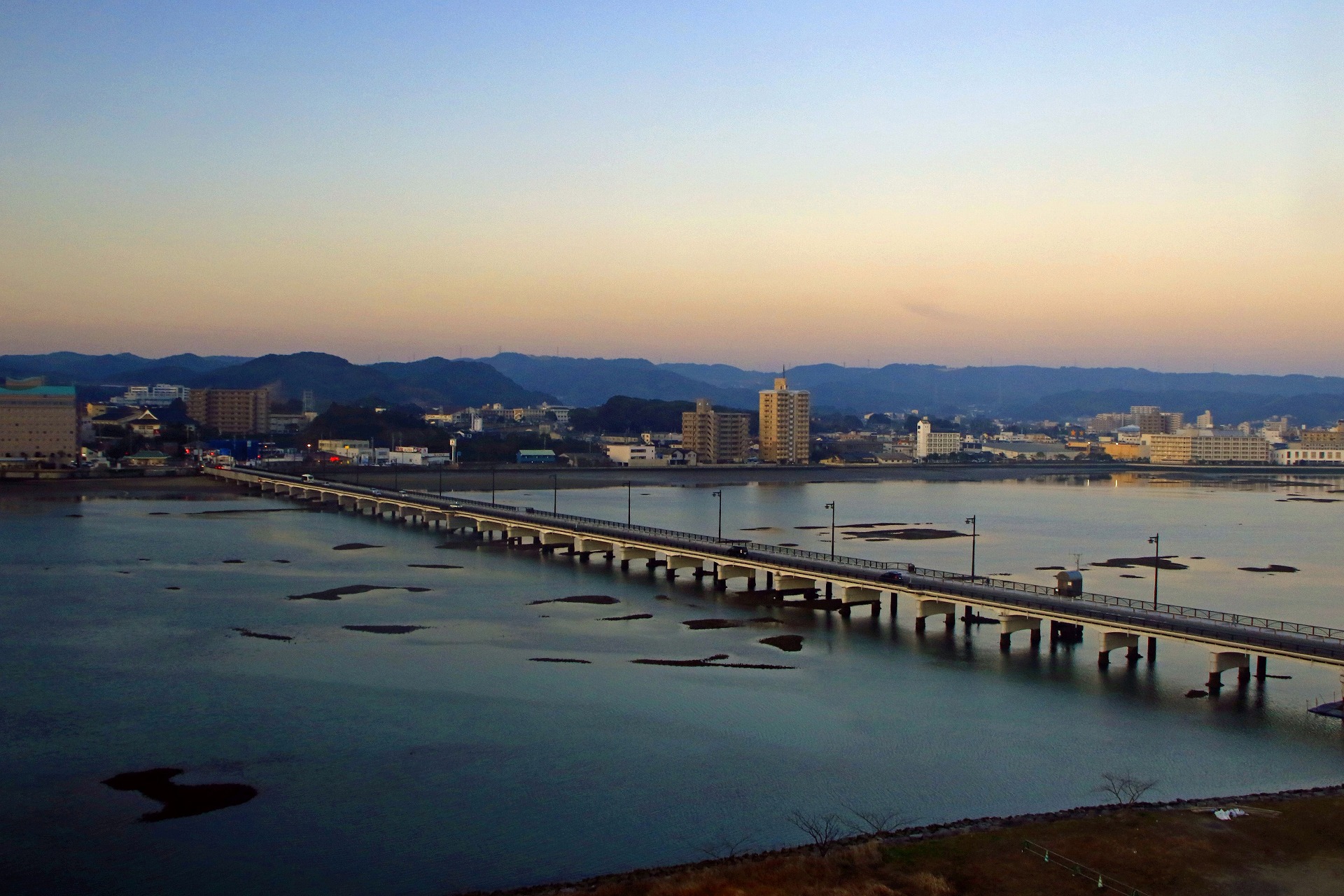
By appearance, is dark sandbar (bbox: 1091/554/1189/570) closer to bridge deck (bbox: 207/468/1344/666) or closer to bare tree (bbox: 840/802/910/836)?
bridge deck (bbox: 207/468/1344/666)

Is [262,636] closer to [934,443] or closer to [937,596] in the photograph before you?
[937,596]

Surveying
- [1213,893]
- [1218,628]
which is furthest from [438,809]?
[1218,628]

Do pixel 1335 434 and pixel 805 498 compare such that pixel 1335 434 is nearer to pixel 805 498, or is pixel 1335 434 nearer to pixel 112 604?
pixel 805 498

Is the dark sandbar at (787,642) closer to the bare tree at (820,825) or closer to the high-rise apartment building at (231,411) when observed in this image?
the bare tree at (820,825)

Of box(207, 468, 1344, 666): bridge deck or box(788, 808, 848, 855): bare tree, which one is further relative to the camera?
box(207, 468, 1344, 666): bridge deck

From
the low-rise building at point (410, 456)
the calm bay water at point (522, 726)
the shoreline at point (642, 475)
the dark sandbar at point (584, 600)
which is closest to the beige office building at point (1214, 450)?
the shoreline at point (642, 475)

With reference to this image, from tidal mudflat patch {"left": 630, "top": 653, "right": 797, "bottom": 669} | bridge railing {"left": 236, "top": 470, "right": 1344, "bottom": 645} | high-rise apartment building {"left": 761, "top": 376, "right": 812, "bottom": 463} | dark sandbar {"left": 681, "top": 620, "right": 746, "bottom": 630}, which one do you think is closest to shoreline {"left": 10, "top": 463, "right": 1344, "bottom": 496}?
high-rise apartment building {"left": 761, "top": 376, "right": 812, "bottom": 463}
